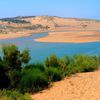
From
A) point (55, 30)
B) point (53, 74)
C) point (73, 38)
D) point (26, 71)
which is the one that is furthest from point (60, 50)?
point (55, 30)

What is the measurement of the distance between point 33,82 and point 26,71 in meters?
1.03

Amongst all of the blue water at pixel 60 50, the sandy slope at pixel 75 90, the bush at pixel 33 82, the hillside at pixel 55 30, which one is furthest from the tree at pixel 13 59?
the hillside at pixel 55 30

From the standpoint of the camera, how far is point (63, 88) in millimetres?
11453

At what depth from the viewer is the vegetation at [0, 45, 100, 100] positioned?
11273 millimetres

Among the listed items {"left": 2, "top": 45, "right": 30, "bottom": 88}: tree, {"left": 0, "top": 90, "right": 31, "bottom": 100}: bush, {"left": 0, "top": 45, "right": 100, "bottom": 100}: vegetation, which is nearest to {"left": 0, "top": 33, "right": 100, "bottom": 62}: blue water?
{"left": 0, "top": 45, "right": 100, "bottom": 100}: vegetation

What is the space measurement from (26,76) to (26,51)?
183 centimetres

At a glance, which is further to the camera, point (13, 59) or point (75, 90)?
point (13, 59)

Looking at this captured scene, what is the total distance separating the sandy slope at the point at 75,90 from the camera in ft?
33.9

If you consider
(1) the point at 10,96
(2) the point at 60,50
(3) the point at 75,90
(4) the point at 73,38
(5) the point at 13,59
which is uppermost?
(5) the point at 13,59

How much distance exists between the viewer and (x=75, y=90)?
11102 mm

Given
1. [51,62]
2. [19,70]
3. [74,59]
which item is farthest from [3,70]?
[74,59]

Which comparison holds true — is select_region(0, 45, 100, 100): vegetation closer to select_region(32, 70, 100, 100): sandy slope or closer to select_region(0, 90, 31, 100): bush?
select_region(0, 90, 31, 100): bush

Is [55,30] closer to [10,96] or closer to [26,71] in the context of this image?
[26,71]

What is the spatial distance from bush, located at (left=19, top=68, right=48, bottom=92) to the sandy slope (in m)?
0.31
